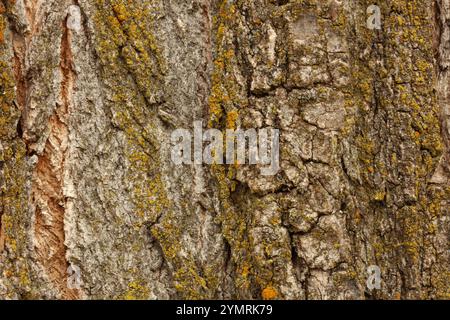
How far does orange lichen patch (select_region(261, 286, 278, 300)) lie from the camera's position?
3.88 metres

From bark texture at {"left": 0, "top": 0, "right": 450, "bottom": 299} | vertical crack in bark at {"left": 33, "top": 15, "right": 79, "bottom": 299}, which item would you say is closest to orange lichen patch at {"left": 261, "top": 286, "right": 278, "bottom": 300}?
bark texture at {"left": 0, "top": 0, "right": 450, "bottom": 299}

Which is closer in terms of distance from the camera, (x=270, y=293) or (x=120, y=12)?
(x=270, y=293)

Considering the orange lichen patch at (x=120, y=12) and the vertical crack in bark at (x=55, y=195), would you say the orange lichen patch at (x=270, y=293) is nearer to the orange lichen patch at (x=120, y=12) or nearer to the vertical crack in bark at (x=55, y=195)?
the vertical crack in bark at (x=55, y=195)

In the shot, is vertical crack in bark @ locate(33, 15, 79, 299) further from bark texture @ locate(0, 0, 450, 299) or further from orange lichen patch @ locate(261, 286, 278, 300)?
orange lichen patch @ locate(261, 286, 278, 300)

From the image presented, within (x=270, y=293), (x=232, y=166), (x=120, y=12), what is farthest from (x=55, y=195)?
(x=270, y=293)

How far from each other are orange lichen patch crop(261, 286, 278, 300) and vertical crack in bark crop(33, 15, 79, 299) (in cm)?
126

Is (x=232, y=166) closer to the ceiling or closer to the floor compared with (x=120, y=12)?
closer to the floor

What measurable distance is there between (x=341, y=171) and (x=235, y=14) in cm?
128

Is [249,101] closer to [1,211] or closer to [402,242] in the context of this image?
[402,242]

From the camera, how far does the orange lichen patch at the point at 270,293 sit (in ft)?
12.7

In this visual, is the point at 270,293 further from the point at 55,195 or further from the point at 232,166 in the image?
the point at 55,195

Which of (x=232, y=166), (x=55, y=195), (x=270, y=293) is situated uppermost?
(x=232, y=166)

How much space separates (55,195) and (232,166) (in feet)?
3.92

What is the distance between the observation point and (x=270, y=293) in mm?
3885
